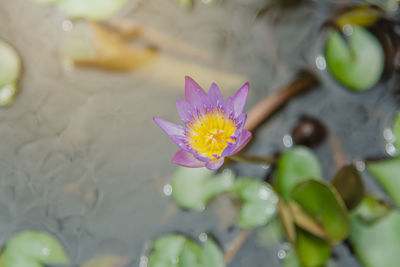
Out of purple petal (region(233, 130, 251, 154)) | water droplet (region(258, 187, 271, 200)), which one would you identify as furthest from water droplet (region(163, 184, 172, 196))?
purple petal (region(233, 130, 251, 154))

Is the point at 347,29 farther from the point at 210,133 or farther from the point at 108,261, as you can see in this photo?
the point at 108,261

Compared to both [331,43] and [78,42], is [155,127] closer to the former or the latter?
[78,42]

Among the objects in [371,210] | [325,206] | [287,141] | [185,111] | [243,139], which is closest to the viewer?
[243,139]

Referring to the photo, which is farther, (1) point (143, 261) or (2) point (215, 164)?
(1) point (143, 261)

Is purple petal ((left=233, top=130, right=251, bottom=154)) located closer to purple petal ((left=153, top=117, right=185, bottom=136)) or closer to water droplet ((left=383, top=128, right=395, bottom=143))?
purple petal ((left=153, top=117, right=185, bottom=136))

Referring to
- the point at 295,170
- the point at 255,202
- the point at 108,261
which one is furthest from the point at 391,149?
the point at 108,261

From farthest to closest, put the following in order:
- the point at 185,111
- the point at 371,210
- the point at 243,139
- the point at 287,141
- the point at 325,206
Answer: the point at 287,141 → the point at 371,210 → the point at 325,206 → the point at 185,111 → the point at 243,139
